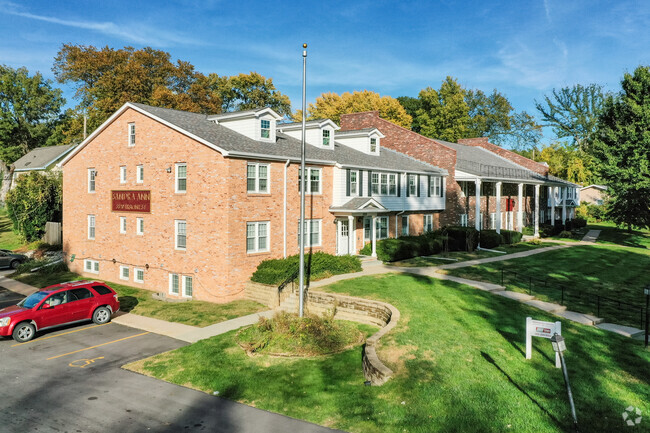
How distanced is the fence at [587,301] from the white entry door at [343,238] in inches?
380

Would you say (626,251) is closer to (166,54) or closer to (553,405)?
(553,405)

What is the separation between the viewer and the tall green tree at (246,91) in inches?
2426

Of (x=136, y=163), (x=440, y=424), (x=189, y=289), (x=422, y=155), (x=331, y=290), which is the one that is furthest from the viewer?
(x=422, y=155)

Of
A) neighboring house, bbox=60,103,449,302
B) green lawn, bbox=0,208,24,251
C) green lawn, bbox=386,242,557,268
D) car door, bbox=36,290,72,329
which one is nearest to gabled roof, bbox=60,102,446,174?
neighboring house, bbox=60,103,449,302

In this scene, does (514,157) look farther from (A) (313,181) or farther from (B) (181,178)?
(B) (181,178)

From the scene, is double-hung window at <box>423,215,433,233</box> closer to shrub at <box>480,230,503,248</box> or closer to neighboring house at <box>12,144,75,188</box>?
shrub at <box>480,230,503,248</box>

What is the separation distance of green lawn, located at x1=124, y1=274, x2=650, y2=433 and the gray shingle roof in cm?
1056

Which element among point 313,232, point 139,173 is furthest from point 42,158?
point 313,232

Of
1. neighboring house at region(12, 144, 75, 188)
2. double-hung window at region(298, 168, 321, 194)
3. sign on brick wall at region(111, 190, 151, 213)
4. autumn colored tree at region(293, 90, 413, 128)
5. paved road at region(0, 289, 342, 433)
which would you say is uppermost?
autumn colored tree at region(293, 90, 413, 128)

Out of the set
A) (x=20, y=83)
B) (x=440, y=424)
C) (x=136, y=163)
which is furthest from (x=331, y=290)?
(x=20, y=83)

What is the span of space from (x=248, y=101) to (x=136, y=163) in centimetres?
3809

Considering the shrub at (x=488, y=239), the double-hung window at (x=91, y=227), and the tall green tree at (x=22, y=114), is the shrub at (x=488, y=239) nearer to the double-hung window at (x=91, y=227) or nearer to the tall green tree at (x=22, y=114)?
the double-hung window at (x=91, y=227)

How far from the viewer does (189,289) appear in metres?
24.3

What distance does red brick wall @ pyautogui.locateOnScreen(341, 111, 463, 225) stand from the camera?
3819cm
